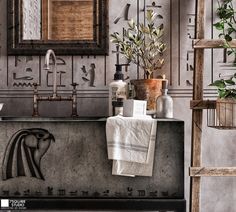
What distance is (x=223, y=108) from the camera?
7.18ft

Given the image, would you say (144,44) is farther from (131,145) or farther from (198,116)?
(131,145)

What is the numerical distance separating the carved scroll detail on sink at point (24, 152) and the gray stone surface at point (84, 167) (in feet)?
0.06

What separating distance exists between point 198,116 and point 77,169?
2.49ft

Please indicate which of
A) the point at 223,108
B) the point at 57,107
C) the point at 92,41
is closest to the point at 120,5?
the point at 92,41

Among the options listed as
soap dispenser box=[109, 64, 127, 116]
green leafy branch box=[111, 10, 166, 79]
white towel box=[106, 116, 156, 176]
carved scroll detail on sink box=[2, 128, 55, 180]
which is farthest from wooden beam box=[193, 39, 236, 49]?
carved scroll detail on sink box=[2, 128, 55, 180]

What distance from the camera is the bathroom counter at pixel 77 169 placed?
1.96 meters

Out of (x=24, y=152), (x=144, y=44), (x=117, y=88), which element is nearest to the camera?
(x=24, y=152)

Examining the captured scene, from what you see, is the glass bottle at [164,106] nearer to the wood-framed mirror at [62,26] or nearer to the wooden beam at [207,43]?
the wooden beam at [207,43]

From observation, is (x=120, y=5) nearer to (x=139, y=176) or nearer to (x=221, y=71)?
(x=221, y=71)

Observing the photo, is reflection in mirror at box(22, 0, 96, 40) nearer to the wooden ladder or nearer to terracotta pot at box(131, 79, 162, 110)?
terracotta pot at box(131, 79, 162, 110)

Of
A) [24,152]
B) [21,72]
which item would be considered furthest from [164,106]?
[21,72]

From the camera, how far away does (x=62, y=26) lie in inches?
103

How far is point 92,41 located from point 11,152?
37.3 inches

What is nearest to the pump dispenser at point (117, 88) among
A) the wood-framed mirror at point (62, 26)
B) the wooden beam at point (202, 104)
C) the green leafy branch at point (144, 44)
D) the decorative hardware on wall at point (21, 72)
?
the green leafy branch at point (144, 44)
